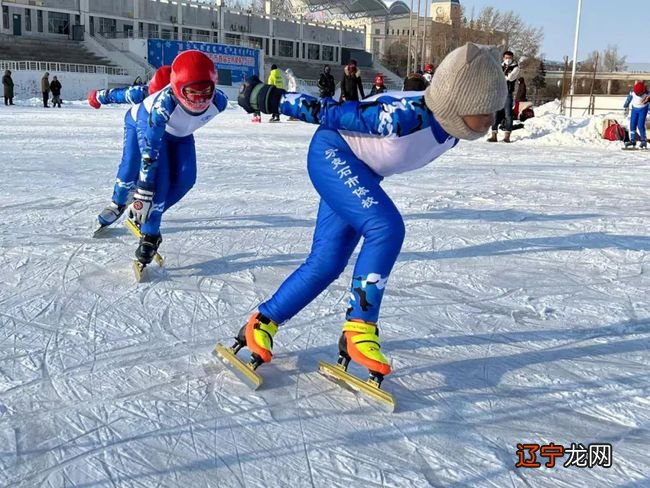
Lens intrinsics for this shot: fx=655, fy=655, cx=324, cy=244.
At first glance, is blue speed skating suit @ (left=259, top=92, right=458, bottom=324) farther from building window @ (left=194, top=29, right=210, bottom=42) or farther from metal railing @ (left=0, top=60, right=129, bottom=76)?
building window @ (left=194, top=29, right=210, bottom=42)

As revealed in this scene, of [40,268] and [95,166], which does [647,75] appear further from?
[40,268]

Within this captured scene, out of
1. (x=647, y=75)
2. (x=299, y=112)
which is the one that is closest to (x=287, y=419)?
(x=299, y=112)

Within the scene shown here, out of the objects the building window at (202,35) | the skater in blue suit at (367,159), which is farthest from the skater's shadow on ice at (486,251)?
the building window at (202,35)

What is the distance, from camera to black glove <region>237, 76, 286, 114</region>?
2.35m

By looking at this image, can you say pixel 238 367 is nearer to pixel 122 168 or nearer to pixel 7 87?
pixel 122 168

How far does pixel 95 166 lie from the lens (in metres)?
8.33

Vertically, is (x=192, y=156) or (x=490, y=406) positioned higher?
(x=192, y=156)

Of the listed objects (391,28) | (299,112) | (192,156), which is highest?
(391,28)

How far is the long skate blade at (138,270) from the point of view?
3.82m

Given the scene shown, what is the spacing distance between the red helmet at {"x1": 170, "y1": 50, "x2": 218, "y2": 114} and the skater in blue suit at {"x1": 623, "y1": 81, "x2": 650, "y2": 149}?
1137cm

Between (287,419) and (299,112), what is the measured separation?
108 cm

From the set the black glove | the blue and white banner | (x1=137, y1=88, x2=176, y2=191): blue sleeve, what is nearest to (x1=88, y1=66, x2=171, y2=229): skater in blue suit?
(x1=137, y1=88, x2=176, y2=191): blue sleeve

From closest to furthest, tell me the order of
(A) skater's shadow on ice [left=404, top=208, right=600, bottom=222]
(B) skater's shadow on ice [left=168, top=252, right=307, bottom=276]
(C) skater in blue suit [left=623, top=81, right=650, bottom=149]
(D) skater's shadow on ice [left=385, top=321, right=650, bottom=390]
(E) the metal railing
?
(D) skater's shadow on ice [left=385, top=321, right=650, bottom=390], (B) skater's shadow on ice [left=168, top=252, right=307, bottom=276], (A) skater's shadow on ice [left=404, top=208, right=600, bottom=222], (C) skater in blue suit [left=623, top=81, right=650, bottom=149], (E) the metal railing

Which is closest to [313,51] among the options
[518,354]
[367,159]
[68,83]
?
[68,83]
